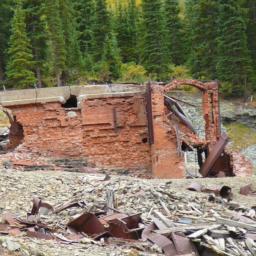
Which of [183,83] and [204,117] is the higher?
[183,83]

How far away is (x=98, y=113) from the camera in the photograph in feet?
67.2

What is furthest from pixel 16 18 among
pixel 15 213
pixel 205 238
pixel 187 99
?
pixel 205 238

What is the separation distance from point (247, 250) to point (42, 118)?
12.8 meters

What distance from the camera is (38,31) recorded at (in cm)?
4191

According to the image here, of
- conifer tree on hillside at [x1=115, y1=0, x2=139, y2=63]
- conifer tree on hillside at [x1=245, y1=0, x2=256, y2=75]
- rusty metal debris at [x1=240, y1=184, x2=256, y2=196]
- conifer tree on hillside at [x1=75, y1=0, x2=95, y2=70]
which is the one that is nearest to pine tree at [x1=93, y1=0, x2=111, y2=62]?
conifer tree on hillside at [x1=75, y1=0, x2=95, y2=70]

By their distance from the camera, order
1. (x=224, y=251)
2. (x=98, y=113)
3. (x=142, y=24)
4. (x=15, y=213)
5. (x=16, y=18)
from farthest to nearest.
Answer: (x=142, y=24) < (x=16, y=18) < (x=98, y=113) < (x=15, y=213) < (x=224, y=251)

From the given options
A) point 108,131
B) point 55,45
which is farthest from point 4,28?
point 108,131

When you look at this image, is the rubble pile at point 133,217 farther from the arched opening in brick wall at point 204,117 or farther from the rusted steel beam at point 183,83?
the rusted steel beam at point 183,83

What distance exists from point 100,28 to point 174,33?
6815mm

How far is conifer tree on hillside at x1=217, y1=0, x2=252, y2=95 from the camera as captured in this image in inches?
1644

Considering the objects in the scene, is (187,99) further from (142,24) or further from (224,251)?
(224,251)

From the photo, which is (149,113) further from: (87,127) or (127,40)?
(127,40)

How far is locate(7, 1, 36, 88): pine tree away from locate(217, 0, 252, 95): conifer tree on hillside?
45.5 ft

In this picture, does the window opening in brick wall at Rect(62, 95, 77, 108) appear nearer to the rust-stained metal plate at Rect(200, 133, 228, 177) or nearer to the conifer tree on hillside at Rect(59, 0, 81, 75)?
the rust-stained metal plate at Rect(200, 133, 228, 177)
